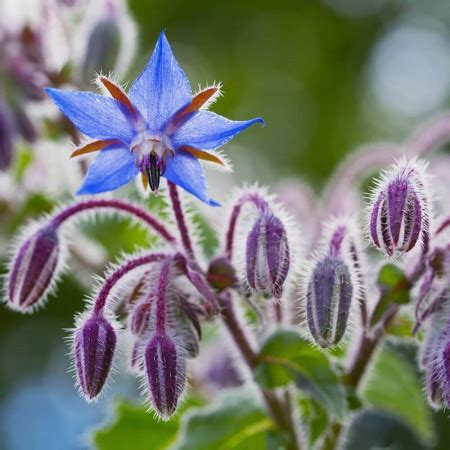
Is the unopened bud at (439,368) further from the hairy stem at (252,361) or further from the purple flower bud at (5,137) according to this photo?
the purple flower bud at (5,137)

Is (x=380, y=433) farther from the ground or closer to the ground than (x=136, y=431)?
farther from the ground

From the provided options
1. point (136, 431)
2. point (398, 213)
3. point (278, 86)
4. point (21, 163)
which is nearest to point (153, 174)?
point (398, 213)

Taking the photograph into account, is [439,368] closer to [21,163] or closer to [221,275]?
[221,275]

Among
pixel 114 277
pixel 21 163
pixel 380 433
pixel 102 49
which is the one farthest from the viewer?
pixel 380 433

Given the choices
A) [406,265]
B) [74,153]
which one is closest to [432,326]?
[406,265]

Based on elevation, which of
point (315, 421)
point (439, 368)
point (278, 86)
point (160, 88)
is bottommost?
point (439, 368)

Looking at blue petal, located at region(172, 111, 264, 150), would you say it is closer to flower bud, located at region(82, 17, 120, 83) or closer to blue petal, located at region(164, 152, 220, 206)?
blue petal, located at region(164, 152, 220, 206)

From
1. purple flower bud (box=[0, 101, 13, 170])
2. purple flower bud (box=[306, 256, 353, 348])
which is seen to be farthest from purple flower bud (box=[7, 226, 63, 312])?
purple flower bud (box=[0, 101, 13, 170])

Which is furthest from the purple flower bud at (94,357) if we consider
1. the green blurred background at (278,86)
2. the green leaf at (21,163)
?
the green blurred background at (278,86)
